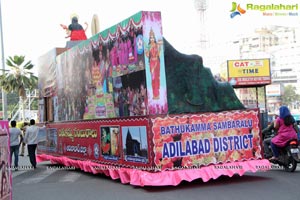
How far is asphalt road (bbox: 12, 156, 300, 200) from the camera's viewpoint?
Result: 791cm

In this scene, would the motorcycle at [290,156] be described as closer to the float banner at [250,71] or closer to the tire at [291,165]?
the tire at [291,165]

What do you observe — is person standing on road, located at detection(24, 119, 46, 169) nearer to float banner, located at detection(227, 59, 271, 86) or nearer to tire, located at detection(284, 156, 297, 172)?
tire, located at detection(284, 156, 297, 172)

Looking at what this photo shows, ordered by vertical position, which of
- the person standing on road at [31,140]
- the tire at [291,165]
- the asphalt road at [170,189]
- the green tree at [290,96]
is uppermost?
the green tree at [290,96]

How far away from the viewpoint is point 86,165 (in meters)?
11.4

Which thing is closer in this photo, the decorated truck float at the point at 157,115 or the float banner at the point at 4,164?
the float banner at the point at 4,164

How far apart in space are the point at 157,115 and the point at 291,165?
13.2ft

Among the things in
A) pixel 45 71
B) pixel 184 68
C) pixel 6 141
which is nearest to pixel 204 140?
pixel 184 68

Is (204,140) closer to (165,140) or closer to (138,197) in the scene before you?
(165,140)

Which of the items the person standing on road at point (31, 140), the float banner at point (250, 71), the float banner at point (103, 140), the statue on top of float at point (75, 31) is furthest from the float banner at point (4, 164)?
the float banner at point (250, 71)

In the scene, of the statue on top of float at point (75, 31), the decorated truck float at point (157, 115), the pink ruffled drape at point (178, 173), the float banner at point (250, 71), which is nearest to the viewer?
the pink ruffled drape at point (178, 173)

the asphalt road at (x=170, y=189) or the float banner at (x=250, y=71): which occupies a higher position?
the float banner at (x=250, y=71)

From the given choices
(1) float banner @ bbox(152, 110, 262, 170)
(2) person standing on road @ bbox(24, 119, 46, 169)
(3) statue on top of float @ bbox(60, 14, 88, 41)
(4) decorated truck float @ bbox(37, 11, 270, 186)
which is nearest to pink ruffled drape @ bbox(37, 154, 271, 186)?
(4) decorated truck float @ bbox(37, 11, 270, 186)

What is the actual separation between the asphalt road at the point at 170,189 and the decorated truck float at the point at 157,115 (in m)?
0.25

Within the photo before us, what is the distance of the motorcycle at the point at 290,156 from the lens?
10391 mm
